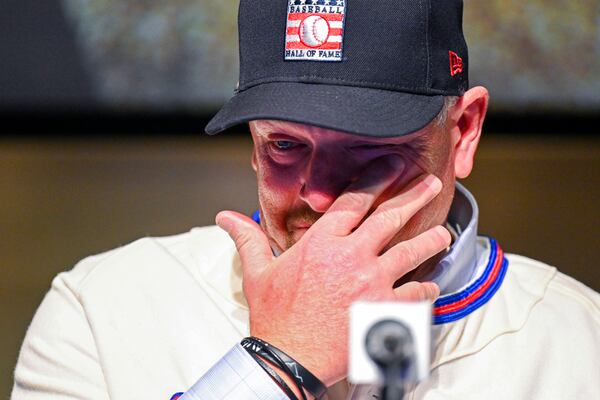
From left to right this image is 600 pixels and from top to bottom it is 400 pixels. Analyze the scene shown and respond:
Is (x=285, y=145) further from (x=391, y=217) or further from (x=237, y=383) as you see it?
(x=237, y=383)

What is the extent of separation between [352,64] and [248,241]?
0.34 m

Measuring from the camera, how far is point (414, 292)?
4.60ft

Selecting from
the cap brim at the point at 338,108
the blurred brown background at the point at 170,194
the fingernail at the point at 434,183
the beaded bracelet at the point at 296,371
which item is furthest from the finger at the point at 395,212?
the blurred brown background at the point at 170,194

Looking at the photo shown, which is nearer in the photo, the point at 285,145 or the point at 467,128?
the point at 285,145

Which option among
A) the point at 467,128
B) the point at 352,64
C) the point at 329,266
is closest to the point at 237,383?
the point at 329,266

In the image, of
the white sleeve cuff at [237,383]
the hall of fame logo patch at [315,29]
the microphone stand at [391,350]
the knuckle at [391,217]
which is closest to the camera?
the microphone stand at [391,350]

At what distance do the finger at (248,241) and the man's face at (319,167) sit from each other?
0.08 metres

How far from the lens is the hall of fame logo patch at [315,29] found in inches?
59.8

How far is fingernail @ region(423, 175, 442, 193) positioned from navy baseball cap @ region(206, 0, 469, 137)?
0.33 ft

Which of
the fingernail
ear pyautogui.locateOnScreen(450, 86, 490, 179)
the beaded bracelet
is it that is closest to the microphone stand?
the beaded bracelet

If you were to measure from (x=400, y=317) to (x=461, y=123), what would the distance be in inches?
32.3

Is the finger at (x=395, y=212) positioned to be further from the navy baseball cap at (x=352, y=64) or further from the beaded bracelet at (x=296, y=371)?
the beaded bracelet at (x=296, y=371)

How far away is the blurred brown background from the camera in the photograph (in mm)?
3912

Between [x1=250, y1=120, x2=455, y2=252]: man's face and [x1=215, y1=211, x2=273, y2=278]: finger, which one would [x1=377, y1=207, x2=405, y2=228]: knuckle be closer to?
[x1=250, y1=120, x2=455, y2=252]: man's face
